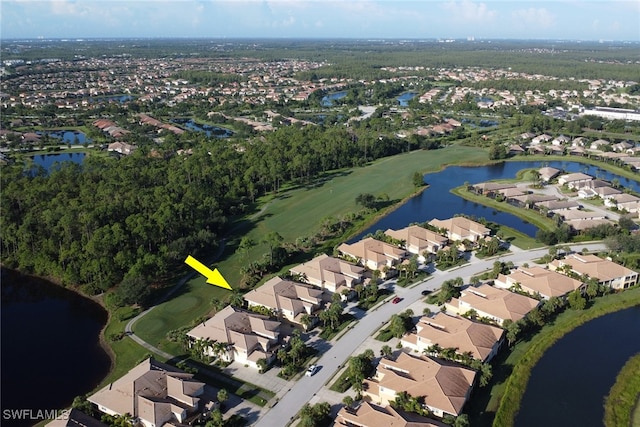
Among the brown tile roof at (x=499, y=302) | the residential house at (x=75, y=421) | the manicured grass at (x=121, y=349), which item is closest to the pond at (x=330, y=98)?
the brown tile roof at (x=499, y=302)

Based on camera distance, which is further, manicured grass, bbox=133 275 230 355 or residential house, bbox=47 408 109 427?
manicured grass, bbox=133 275 230 355

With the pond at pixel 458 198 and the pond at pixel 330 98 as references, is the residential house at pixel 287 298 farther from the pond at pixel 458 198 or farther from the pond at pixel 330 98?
the pond at pixel 330 98

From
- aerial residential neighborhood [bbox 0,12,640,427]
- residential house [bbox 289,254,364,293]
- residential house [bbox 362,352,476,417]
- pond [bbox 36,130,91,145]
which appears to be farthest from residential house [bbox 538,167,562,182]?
pond [bbox 36,130,91,145]

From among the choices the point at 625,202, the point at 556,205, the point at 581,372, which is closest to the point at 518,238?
the point at 556,205

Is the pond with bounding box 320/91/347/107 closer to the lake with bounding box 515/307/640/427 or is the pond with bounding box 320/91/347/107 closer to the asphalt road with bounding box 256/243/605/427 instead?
the asphalt road with bounding box 256/243/605/427

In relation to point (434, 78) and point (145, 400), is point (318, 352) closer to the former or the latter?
point (145, 400)
